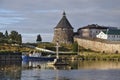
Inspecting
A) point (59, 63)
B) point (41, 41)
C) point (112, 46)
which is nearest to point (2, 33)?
point (41, 41)

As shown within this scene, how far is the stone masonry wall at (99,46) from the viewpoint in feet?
286

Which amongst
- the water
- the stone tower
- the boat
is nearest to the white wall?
the stone tower

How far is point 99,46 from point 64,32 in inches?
428

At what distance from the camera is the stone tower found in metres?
98.0

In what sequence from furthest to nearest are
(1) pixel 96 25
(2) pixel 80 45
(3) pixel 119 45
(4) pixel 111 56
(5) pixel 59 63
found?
1. (1) pixel 96 25
2. (2) pixel 80 45
3. (3) pixel 119 45
4. (4) pixel 111 56
5. (5) pixel 59 63

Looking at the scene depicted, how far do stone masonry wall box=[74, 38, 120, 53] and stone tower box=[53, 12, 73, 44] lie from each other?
346cm

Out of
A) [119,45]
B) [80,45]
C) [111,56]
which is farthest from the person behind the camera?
[80,45]

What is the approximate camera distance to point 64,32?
98.6 metres

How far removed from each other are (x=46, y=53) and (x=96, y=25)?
27.9 metres

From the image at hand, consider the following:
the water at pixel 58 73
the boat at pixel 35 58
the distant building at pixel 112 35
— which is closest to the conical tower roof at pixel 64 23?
the distant building at pixel 112 35

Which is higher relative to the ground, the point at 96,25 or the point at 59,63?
the point at 96,25

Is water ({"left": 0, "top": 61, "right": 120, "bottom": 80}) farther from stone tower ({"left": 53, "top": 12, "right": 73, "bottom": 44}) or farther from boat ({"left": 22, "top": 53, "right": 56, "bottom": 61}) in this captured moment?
stone tower ({"left": 53, "top": 12, "right": 73, "bottom": 44})

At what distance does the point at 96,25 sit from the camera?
109 metres

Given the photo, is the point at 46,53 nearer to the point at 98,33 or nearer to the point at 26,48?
the point at 26,48
